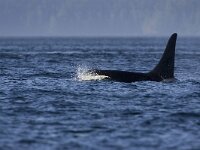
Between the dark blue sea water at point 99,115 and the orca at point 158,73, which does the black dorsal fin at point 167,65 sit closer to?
the orca at point 158,73

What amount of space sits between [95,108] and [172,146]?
8.13 meters

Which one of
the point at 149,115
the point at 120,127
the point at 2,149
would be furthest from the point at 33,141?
the point at 149,115

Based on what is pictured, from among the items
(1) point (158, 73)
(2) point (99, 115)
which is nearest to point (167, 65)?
(1) point (158, 73)

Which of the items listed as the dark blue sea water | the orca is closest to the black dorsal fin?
the orca

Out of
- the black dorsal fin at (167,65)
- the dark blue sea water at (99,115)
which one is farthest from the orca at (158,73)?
the dark blue sea water at (99,115)

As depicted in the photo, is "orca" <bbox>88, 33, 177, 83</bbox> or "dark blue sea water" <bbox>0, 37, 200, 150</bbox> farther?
"orca" <bbox>88, 33, 177, 83</bbox>

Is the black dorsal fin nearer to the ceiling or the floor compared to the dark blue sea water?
nearer to the ceiling

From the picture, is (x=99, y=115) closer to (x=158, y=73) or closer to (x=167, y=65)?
(x=167, y=65)

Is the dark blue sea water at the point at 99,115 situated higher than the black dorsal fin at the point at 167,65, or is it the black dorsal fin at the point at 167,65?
the black dorsal fin at the point at 167,65

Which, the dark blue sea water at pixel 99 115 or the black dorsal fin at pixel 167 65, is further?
the black dorsal fin at pixel 167 65

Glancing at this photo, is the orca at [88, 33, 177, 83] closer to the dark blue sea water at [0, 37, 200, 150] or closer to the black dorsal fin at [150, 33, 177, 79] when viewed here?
the black dorsal fin at [150, 33, 177, 79]

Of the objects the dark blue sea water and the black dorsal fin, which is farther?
the black dorsal fin

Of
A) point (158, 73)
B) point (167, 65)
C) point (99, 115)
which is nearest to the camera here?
point (99, 115)

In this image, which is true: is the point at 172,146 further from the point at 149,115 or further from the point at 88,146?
the point at 149,115
